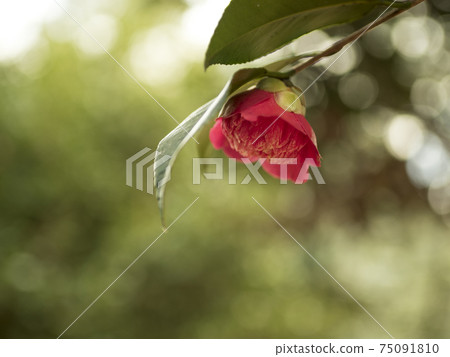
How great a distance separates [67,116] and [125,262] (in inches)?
33.4

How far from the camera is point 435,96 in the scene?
2691 millimetres

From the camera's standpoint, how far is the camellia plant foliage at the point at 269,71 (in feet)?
1.06

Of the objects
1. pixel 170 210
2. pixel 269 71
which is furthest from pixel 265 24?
pixel 170 210

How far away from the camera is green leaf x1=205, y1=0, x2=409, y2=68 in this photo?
1.11 ft

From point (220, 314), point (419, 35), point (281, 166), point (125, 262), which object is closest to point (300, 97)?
point (281, 166)

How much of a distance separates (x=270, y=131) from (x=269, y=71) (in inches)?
1.8

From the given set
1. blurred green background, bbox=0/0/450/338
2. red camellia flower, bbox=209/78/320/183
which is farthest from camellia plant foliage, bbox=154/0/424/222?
blurred green background, bbox=0/0/450/338

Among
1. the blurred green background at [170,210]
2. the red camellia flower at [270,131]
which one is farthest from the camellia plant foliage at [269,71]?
the blurred green background at [170,210]

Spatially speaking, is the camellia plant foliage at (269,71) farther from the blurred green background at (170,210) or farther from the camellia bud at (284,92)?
the blurred green background at (170,210)

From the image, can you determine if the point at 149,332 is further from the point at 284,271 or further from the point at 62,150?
the point at 62,150

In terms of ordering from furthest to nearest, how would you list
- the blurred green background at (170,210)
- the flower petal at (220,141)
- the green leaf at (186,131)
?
the blurred green background at (170,210) → the flower petal at (220,141) → the green leaf at (186,131)

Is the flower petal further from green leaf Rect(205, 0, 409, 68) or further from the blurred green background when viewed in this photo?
the blurred green background

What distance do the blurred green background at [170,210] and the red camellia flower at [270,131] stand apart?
1.96m

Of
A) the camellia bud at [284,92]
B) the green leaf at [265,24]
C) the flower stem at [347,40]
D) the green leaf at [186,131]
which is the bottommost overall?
the green leaf at [186,131]
